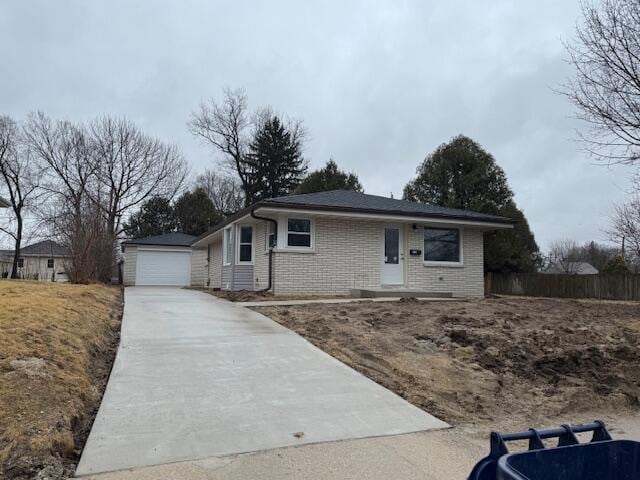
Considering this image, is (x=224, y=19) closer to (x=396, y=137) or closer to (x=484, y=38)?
(x=484, y=38)

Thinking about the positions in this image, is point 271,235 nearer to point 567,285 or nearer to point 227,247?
point 227,247

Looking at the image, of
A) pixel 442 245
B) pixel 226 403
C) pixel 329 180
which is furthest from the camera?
pixel 329 180

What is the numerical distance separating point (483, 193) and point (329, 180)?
11.9 meters

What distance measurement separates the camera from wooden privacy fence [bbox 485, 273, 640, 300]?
67.3 ft

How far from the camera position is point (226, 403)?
4895mm

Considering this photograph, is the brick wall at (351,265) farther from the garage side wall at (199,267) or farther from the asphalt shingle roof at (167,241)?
the asphalt shingle roof at (167,241)

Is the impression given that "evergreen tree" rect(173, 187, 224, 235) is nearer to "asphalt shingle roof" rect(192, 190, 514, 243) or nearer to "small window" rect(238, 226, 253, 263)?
"asphalt shingle roof" rect(192, 190, 514, 243)

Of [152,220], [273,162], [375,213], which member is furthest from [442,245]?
[152,220]

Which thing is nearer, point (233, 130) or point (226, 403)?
point (226, 403)

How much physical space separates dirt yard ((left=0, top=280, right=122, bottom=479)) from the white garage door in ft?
73.2

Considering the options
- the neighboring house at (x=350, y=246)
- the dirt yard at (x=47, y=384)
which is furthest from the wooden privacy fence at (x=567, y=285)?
the dirt yard at (x=47, y=384)

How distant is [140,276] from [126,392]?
2607cm

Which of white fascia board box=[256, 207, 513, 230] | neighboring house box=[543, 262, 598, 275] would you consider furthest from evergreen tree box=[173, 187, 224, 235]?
neighboring house box=[543, 262, 598, 275]

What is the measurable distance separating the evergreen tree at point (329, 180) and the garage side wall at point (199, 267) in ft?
33.8
